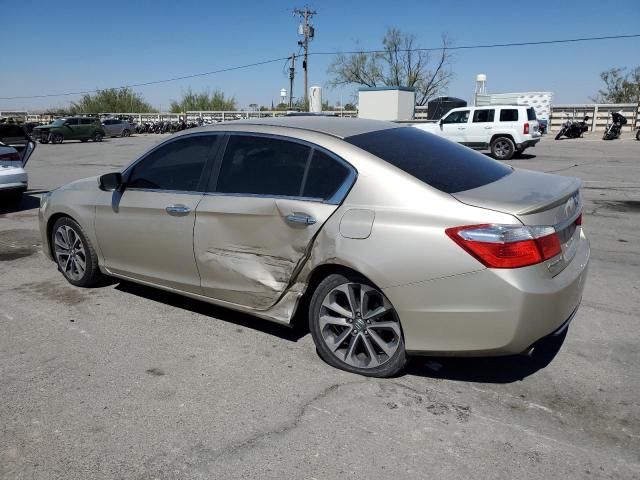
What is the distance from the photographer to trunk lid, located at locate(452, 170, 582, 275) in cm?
296

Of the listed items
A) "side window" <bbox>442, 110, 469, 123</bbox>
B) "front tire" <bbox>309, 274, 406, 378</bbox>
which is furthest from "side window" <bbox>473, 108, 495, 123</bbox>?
"front tire" <bbox>309, 274, 406, 378</bbox>

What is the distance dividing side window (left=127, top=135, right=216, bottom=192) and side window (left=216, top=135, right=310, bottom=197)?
0.83 ft

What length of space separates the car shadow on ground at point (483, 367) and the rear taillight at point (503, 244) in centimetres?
90

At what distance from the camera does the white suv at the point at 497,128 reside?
18578mm

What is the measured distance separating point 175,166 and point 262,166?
35.4 inches

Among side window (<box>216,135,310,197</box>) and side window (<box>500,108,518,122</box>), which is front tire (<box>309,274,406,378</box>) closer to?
side window (<box>216,135,310,197</box>)

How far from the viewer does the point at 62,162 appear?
2033 centimetres

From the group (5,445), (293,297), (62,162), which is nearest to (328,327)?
(293,297)

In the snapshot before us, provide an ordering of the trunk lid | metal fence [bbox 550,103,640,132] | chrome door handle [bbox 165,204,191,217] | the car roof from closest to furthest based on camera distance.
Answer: the trunk lid, the car roof, chrome door handle [bbox 165,204,191,217], metal fence [bbox 550,103,640,132]

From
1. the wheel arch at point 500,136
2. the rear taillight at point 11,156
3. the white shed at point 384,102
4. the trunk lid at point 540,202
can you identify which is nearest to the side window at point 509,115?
the wheel arch at point 500,136

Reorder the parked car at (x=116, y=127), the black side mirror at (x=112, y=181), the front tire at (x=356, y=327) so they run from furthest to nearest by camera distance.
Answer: the parked car at (x=116, y=127) → the black side mirror at (x=112, y=181) → the front tire at (x=356, y=327)

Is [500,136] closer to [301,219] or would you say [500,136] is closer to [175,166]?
[175,166]

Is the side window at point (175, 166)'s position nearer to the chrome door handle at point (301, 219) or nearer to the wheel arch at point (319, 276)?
the chrome door handle at point (301, 219)

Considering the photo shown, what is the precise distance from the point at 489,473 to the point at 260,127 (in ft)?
8.58
